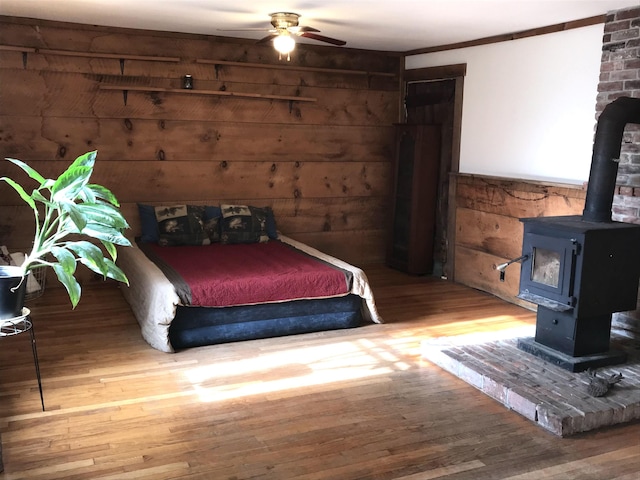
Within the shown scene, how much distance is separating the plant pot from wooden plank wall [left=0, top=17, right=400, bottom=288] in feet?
8.33

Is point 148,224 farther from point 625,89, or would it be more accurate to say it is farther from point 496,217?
point 625,89

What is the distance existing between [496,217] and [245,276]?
2.37 metres

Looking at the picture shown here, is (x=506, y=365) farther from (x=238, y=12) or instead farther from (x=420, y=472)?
(x=238, y=12)

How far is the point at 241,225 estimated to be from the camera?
5570 mm

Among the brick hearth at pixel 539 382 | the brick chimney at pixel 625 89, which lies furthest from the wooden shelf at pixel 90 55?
the brick chimney at pixel 625 89

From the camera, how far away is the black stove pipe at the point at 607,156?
12.1ft

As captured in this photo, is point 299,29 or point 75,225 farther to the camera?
point 299,29

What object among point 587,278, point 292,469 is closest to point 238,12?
point 587,278

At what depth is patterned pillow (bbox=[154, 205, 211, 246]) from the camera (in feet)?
17.6

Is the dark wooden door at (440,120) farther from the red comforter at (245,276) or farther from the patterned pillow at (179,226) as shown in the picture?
the patterned pillow at (179,226)

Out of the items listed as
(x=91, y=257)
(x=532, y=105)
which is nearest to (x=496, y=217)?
(x=532, y=105)

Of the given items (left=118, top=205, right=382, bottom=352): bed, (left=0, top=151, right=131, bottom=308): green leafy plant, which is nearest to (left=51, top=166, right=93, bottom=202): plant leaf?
(left=0, top=151, right=131, bottom=308): green leafy plant

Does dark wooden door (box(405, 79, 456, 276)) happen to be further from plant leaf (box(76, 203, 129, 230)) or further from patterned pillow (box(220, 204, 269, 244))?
plant leaf (box(76, 203, 129, 230))

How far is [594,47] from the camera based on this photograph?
14.8 feet
